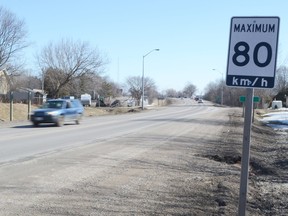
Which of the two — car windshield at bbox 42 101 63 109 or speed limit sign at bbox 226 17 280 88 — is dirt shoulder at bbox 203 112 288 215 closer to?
speed limit sign at bbox 226 17 280 88

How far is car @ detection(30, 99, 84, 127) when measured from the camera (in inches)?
1057

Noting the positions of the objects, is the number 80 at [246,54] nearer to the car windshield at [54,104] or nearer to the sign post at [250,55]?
the sign post at [250,55]

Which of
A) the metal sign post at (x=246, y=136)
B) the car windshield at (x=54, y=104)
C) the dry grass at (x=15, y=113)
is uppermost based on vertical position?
the metal sign post at (x=246, y=136)

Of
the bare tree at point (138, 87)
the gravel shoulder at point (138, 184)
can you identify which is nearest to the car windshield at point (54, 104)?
the gravel shoulder at point (138, 184)

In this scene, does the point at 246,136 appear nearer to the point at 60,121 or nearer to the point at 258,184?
the point at 258,184

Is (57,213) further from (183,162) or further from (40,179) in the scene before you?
(183,162)

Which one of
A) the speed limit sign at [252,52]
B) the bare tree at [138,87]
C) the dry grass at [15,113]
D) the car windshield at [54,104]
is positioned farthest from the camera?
the bare tree at [138,87]

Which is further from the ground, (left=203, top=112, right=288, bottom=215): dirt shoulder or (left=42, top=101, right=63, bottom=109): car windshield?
(left=42, top=101, right=63, bottom=109): car windshield

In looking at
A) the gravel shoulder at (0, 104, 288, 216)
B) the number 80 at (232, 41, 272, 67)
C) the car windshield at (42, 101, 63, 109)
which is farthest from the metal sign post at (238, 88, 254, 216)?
the car windshield at (42, 101, 63, 109)

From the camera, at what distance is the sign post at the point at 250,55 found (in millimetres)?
4891

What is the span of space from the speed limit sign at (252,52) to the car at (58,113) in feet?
74.6

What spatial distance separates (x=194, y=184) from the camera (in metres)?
9.62

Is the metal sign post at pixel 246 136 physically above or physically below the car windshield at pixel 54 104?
above

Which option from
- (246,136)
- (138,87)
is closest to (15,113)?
(246,136)
